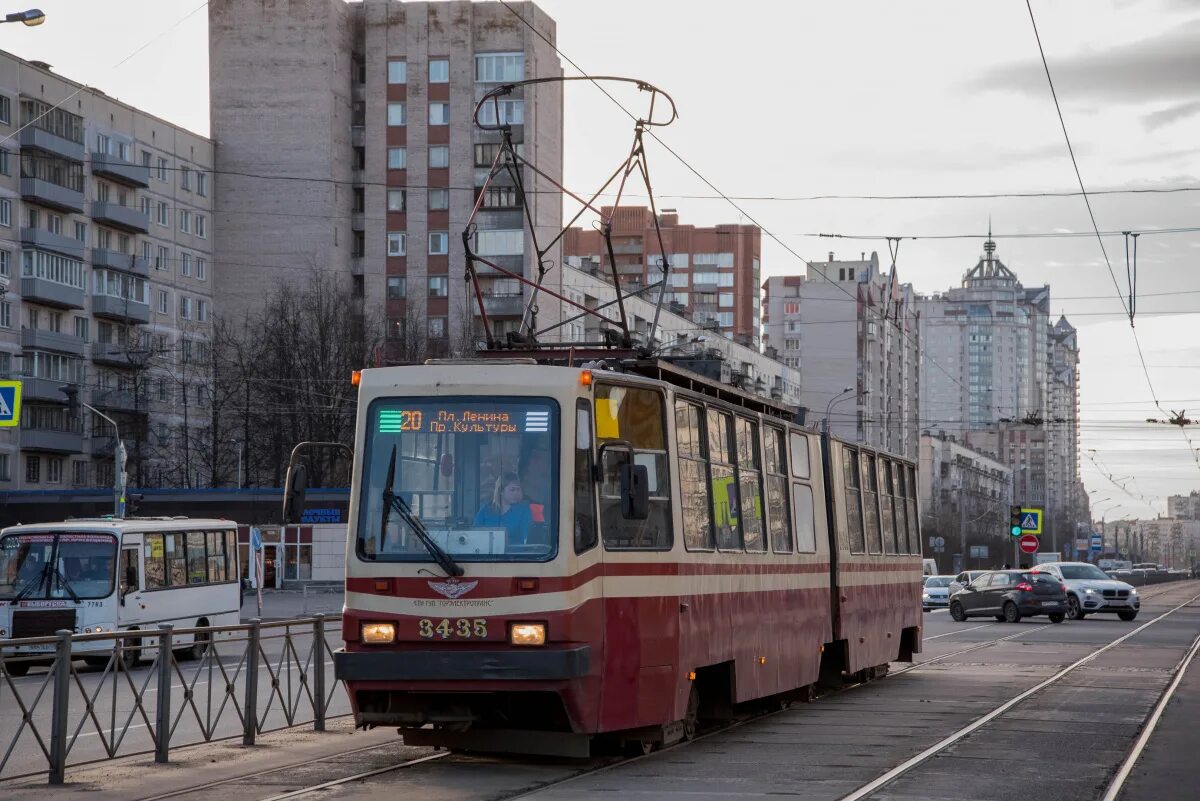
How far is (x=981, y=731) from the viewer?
52.7 ft

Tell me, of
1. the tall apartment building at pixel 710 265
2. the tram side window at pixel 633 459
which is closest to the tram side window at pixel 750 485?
the tram side window at pixel 633 459

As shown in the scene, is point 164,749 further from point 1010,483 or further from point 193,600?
point 1010,483

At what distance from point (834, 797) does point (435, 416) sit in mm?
3820

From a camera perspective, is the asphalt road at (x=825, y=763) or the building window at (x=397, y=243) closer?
the asphalt road at (x=825, y=763)

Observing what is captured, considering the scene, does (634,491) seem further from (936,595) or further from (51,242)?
(51,242)

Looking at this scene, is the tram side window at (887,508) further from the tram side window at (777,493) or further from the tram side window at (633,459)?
the tram side window at (633,459)

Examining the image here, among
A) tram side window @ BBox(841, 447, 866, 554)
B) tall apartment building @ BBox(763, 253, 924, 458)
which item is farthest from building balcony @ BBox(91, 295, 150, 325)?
tram side window @ BBox(841, 447, 866, 554)

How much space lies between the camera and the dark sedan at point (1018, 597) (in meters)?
46.4

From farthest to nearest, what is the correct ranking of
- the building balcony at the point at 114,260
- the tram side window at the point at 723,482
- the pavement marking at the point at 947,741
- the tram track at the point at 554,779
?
the building balcony at the point at 114,260
the tram side window at the point at 723,482
the pavement marking at the point at 947,741
the tram track at the point at 554,779

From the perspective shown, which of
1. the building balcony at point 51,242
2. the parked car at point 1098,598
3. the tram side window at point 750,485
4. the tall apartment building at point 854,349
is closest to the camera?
the tram side window at point 750,485

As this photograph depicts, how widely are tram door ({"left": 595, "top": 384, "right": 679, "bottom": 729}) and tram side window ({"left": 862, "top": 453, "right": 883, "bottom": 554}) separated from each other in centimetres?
801

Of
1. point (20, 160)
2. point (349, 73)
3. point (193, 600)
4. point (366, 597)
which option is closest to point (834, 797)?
point (366, 597)

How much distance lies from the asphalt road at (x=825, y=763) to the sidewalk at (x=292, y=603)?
2589 cm

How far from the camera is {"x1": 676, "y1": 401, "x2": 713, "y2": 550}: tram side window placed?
14203mm
